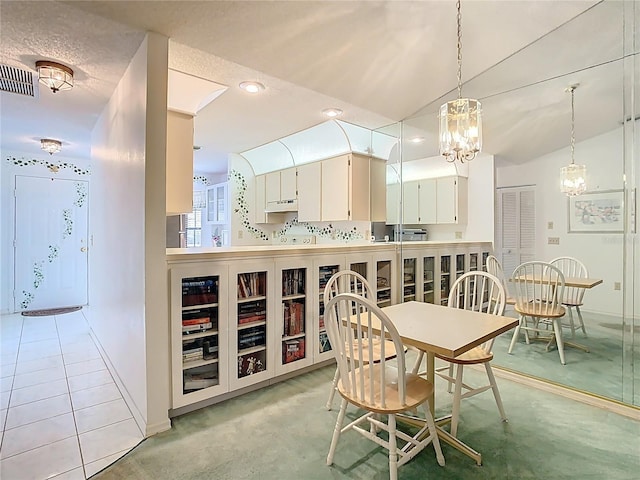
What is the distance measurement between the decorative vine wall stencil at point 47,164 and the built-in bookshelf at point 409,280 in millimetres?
5091

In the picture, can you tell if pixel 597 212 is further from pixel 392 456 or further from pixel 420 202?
pixel 392 456

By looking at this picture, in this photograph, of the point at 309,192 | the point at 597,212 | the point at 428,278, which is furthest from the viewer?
the point at 309,192

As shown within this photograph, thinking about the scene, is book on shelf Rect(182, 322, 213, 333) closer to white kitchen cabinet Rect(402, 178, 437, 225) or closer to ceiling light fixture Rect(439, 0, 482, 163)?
ceiling light fixture Rect(439, 0, 482, 163)

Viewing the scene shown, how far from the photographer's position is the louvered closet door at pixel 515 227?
3463 millimetres

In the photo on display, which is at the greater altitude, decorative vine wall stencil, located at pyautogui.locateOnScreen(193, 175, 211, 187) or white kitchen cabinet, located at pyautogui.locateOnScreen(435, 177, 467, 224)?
decorative vine wall stencil, located at pyautogui.locateOnScreen(193, 175, 211, 187)

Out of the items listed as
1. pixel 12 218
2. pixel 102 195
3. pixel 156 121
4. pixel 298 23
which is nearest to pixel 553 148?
pixel 298 23

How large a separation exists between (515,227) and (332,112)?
236 cm

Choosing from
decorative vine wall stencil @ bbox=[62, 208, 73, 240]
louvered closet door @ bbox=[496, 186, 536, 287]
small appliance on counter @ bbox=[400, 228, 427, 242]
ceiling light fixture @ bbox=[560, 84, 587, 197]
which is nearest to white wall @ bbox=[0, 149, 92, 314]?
decorative vine wall stencil @ bbox=[62, 208, 73, 240]

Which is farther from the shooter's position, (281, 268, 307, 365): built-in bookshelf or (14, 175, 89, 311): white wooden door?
(14, 175, 89, 311): white wooden door

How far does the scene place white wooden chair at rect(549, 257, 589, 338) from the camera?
9.85 feet

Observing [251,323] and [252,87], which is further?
[252,87]

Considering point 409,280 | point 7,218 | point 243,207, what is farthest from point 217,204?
point 409,280

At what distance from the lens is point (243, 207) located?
17.7 feet

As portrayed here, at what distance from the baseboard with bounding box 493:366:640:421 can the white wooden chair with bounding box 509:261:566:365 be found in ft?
1.39
